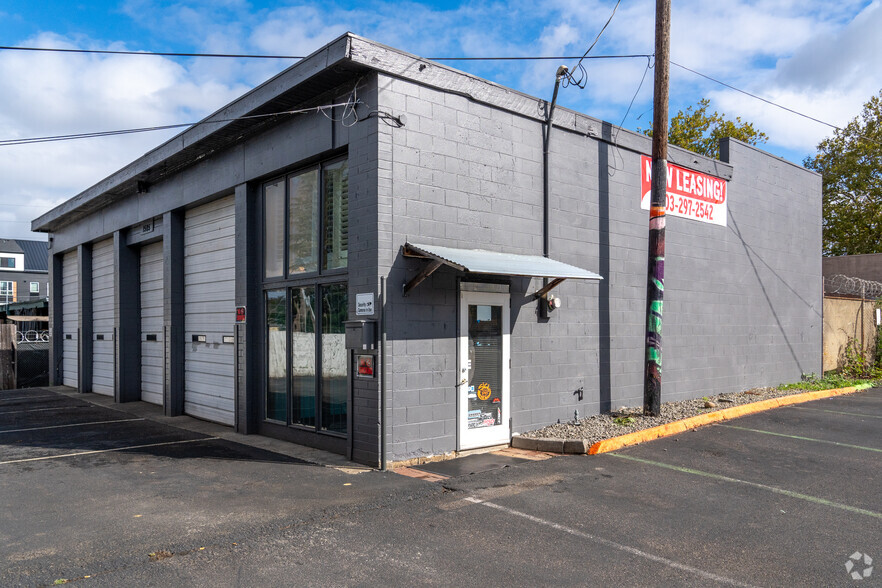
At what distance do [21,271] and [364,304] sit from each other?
69.1 m

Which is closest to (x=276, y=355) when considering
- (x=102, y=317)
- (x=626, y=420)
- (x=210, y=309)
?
(x=210, y=309)

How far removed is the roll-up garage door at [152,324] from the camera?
48.5ft

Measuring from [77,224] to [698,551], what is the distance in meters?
18.8

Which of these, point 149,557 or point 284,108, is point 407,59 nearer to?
point 284,108

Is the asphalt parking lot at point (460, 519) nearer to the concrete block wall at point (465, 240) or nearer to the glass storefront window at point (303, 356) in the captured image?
the glass storefront window at point (303, 356)

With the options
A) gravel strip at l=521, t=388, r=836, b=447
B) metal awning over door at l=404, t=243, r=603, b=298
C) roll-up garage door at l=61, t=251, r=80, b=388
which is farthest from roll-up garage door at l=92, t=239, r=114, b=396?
gravel strip at l=521, t=388, r=836, b=447

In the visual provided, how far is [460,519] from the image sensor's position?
598 centimetres

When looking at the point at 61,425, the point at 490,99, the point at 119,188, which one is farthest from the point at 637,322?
the point at 119,188

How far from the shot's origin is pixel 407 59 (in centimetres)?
837

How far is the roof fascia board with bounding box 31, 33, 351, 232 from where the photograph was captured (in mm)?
8133

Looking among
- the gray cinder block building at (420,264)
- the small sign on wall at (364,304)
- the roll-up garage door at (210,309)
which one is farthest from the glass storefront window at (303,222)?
the roll-up garage door at (210,309)

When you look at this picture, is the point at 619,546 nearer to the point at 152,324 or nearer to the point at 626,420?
the point at 626,420

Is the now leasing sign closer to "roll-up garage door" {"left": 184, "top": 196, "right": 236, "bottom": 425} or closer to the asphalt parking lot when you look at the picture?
the asphalt parking lot

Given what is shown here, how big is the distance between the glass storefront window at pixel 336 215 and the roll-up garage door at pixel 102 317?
10.2 metres
